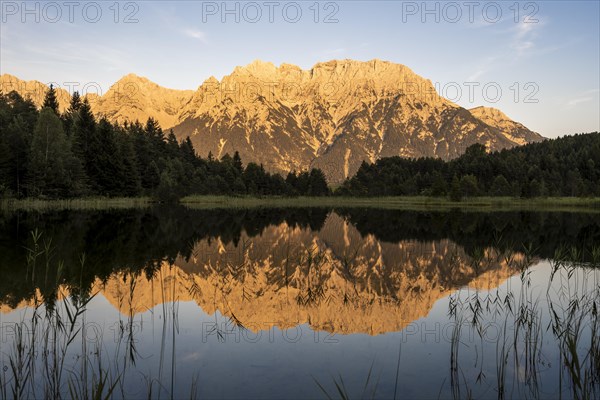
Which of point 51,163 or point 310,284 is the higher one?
point 51,163

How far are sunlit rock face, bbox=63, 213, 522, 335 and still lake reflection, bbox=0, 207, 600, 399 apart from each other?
0.10 m

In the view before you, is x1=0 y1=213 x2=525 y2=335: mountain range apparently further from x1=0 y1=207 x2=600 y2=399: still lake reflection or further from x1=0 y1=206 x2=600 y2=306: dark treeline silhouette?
x1=0 y1=206 x2=600 y2=306: dark treeline silhouette

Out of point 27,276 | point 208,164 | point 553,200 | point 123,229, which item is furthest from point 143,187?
point 553,200

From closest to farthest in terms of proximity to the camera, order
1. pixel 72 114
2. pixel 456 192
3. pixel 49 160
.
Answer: pixel 49 160 → pixel 72 114 → pixel 456 192

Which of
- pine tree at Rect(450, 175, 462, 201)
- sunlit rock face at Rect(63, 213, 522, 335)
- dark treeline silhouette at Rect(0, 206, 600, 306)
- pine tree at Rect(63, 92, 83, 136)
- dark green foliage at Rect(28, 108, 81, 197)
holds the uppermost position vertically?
pine tree at Rect(63, 92, 83, 136)

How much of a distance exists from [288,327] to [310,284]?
6.66 m

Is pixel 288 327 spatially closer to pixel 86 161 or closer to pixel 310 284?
pixel 310 284

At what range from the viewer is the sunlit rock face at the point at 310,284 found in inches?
597

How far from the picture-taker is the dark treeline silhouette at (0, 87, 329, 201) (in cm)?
7769

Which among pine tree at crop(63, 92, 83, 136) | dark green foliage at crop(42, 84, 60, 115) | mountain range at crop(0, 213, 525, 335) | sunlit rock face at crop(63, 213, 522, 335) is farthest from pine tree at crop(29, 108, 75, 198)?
mountain range at crop(0, 213, 525, 335)

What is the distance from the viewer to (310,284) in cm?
2048

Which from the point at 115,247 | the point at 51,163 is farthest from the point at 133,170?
the point at 115,247

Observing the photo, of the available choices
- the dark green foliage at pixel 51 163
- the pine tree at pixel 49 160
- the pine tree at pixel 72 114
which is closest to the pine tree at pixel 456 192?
the dark green foliage at pixel 51 163

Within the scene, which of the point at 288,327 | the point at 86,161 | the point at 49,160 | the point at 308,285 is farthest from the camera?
the point at 86,161
